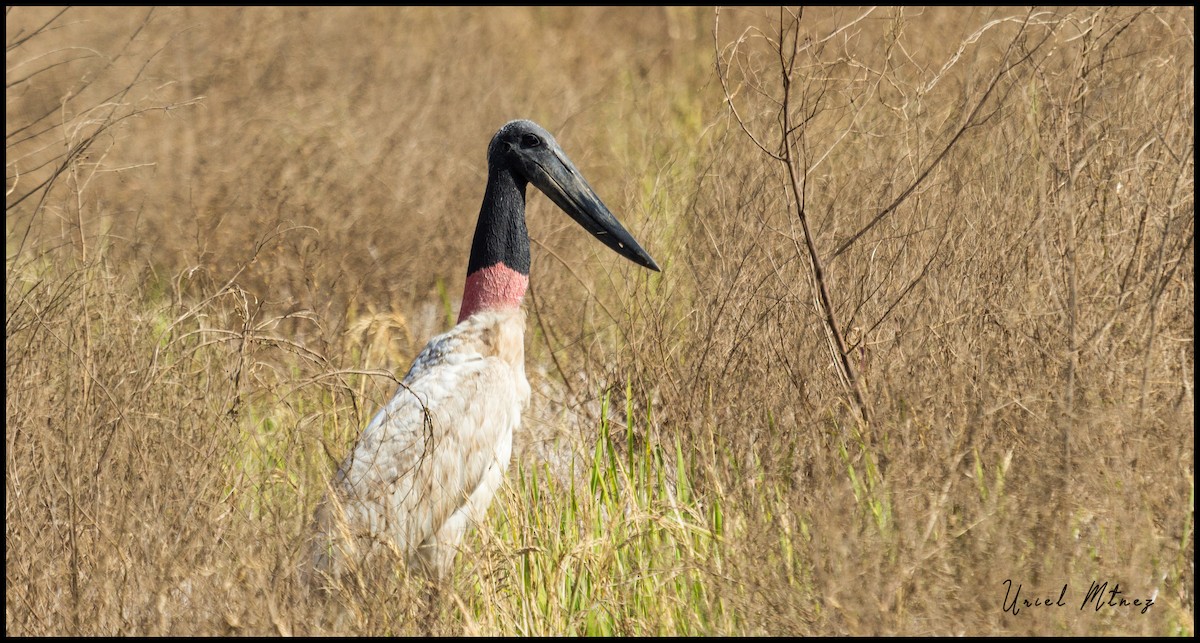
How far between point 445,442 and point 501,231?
852mm

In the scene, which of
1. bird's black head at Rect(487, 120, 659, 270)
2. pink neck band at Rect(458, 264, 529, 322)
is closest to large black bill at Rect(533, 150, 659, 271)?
bird's black head at Rect(487, 120, 659, 270)

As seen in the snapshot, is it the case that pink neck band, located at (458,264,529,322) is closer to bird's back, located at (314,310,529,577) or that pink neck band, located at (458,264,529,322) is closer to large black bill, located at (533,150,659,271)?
bird's back, located at (314,310,529,577)

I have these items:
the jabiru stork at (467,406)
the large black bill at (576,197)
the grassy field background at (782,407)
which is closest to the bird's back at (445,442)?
the jabiru stork at (467,406)

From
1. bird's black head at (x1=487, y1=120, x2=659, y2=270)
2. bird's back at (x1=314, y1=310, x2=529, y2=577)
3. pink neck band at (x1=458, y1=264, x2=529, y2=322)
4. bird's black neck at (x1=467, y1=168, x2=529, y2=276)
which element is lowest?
bird's back at (x1=314, y1=310, x2=529, y2=577)

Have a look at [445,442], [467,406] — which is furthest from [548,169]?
[445,442]

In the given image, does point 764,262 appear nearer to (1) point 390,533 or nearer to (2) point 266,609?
(1) point 390,533

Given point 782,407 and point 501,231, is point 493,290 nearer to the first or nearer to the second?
point 501,231

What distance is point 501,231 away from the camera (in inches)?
183

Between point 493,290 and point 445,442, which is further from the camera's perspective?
point 493,290

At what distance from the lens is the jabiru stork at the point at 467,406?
12.6ft

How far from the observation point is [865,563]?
118 inches

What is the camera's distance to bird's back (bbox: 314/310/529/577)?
12.9 ft

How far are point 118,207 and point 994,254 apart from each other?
495cm

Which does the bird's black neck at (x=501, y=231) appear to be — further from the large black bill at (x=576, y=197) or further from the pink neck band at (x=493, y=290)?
the large black bill at (x=576, y=197)
